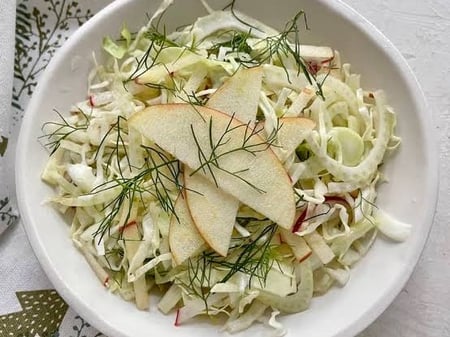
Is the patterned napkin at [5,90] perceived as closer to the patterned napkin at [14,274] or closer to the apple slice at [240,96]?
the patterned napkin at [14,274]

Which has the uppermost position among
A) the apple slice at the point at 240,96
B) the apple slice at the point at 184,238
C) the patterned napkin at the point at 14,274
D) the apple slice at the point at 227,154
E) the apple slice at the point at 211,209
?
the apple slice at the point at 240,96

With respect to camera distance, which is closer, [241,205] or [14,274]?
[241,205]

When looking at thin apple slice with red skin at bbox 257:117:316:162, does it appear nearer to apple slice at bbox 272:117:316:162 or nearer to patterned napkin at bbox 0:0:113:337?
apple slice at bbox 272:117:316:162

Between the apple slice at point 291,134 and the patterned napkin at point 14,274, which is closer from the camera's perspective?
the apple slice at point 291,134

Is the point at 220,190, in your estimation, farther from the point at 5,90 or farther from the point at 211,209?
the point at 5,90

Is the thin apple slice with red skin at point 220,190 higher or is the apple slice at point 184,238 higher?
the thin apple slice with red skin at point 220,190

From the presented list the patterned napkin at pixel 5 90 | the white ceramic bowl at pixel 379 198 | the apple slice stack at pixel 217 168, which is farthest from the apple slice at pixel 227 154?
the patterned napkin at pixel 5 90

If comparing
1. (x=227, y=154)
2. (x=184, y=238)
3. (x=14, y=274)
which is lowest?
(x=14, y=274)

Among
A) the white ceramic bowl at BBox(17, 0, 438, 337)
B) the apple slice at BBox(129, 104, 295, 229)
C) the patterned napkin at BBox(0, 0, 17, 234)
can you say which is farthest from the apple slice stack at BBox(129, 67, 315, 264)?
the patterned napkin at BBox(0, 0, 17, 234)

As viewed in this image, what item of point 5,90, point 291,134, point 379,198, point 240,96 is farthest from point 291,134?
point 5,90
